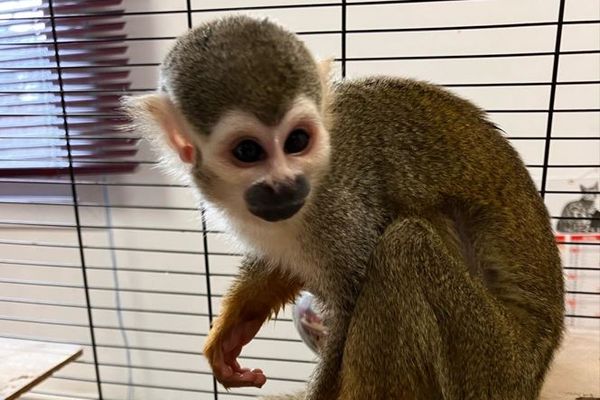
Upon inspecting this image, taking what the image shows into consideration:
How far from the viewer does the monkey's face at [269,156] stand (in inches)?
43.1

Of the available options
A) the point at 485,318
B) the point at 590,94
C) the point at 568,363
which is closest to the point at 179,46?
the point at 485,318

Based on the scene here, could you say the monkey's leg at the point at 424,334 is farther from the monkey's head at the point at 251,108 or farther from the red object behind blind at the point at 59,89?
the red object behind blind at the point at 59,89

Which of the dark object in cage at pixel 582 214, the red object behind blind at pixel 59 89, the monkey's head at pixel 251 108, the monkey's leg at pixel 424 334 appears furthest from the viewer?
the red object behind blind at pixel 59 89

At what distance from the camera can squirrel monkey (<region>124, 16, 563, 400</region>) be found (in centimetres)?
111

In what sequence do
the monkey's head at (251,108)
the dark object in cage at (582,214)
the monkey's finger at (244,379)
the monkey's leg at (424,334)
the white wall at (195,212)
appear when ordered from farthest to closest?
the white wall at (195,212), the dark object in cage at (582,214), the monkey's finger at (244,379), the monkey's leg at (424,334), the monkey's head at (251,108)

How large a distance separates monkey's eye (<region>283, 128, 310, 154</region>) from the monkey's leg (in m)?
0.30

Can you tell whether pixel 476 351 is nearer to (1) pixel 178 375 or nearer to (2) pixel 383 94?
(2) pixel 383 94

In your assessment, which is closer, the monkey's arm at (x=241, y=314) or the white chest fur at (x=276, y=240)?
the white chest fur at (x=276, y=240)

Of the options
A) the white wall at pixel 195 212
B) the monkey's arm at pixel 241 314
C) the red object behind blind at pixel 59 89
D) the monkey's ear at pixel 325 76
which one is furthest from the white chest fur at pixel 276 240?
the red object behind blind at pixel 59 89

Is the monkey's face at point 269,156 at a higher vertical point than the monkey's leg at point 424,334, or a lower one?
higher

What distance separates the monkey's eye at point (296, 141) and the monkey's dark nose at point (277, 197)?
0.06m

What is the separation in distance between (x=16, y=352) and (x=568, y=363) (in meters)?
1.94

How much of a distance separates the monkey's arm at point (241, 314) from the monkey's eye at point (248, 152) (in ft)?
1.74

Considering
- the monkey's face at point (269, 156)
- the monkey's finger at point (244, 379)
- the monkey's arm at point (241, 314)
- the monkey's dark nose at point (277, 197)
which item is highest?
the monkey's face at point (269, 156)
